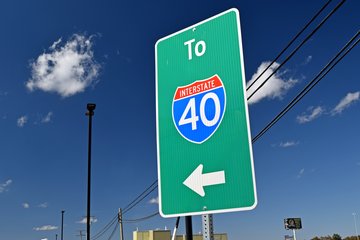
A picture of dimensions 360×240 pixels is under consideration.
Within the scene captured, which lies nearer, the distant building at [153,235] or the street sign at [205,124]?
the street sign at [205,124]

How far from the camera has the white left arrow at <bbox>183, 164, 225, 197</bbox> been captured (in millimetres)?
2302

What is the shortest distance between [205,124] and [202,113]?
0.26 feet

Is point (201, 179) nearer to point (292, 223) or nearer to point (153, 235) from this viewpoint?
point (292, 223)

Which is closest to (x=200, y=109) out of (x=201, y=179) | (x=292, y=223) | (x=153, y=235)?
(x=201, y=179)

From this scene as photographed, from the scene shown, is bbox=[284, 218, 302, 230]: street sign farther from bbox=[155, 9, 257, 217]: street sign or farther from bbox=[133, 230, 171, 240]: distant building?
bbox=[155, 9, 257, 217]: street sign

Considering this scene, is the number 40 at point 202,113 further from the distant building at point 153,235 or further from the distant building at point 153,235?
the distant building at point 153,235

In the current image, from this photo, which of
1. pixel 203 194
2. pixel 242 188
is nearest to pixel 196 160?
pixel 203 194

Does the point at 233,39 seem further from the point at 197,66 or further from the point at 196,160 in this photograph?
the point at 196,160

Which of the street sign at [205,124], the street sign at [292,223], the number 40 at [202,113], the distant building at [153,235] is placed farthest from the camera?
the distant building at [153,235]

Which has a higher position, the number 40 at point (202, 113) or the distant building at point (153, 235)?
the number 40 at point (202, 113)

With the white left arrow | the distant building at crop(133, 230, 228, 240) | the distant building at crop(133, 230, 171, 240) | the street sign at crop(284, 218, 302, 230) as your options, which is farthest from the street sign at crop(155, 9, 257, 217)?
the distant building at crop(133, 230, 171, 240)

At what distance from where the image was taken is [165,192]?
2.59 metres

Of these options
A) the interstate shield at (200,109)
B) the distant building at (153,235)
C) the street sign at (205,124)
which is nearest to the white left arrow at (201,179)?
the street sign at (205,124)

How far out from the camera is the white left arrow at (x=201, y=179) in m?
2.30
